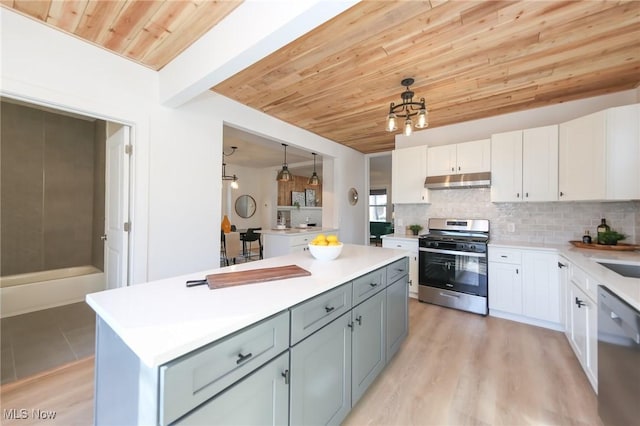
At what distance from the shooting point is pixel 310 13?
1.30 m

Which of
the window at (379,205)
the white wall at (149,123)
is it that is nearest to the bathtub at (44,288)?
the white wall at (149,123)

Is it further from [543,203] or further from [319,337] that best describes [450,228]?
[319,337]

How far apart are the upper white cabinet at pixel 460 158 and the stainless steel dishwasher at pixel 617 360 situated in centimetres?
225

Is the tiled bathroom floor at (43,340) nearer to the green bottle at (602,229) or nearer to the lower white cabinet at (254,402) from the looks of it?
the lower white cabinet at (254,402)

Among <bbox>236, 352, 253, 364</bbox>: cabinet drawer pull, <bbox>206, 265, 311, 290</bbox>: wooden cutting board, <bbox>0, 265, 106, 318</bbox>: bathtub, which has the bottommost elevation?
<bbox>0, 265, 106, 318</bbox>: bathtub

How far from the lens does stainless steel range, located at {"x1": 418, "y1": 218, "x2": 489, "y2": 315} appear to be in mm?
3111

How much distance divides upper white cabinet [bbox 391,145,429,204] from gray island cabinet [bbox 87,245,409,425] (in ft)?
8.46

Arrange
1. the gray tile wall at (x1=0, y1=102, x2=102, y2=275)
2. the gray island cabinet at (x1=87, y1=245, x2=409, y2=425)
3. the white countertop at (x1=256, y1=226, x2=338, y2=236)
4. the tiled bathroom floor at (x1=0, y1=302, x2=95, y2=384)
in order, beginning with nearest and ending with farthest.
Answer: the gray island cabinet at (x1=87, y1=245, x2=409, y2=425), the tiled bathroom floor at (x1=0, y1=302, x2=95, y2=384), the gray tile wall at (x1=0, y1=102, x2=102, y2=275), the white countertop at (x1=256, y1=226, x2=338, y2=236)

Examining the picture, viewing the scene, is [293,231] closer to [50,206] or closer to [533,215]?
[533,215]

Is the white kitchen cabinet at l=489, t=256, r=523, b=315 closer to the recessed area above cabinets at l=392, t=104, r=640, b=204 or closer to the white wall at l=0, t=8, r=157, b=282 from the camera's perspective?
the recessed area above cabinets at l=392, t=104, r=640, b=204

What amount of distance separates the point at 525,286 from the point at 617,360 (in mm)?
1787

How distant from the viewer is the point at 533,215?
332 centimetres

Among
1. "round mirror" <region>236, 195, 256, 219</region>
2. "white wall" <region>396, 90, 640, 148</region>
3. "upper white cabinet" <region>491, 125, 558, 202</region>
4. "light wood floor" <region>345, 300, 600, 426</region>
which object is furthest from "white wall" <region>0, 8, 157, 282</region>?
"round mirror" <region>236, 195, 256, 219</region>

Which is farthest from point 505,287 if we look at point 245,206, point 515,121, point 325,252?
point 245,206
